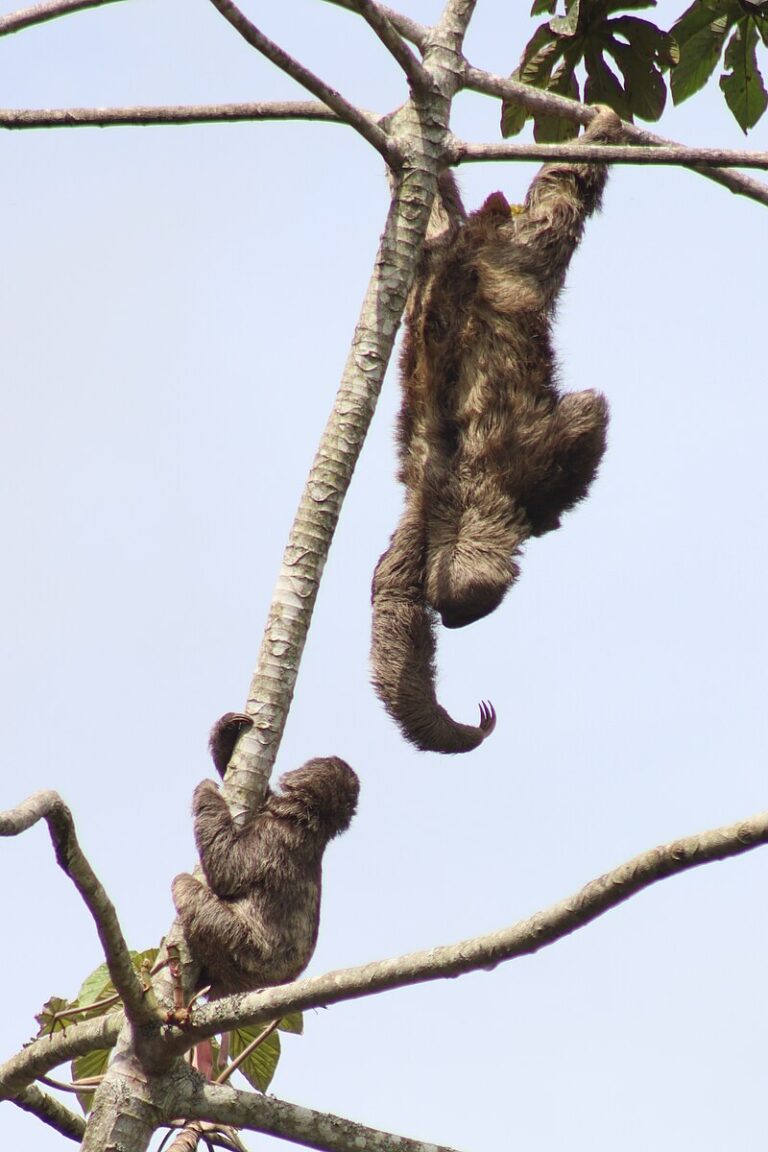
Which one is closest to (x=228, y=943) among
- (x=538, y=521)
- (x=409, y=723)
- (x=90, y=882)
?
(x=90, y=882)

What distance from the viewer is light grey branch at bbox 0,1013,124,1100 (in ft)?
17.0

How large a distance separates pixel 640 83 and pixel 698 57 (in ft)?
1.27

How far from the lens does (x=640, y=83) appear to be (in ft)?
27.7

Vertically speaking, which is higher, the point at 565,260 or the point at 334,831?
the point at 565,260

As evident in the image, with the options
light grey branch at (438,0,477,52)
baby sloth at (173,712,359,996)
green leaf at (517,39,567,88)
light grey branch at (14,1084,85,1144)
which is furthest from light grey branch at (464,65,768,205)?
light grey branch at (14,1084,85,1144)

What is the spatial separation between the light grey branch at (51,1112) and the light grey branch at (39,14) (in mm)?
4312

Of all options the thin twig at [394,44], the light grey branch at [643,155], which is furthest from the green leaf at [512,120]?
the light grey branch at [643,155]

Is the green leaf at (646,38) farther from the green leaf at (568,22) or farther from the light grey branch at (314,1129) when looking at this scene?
the light grey branch at (314,1129)

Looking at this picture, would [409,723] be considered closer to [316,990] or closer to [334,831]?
[334,831]

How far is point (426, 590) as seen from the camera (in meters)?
8.64

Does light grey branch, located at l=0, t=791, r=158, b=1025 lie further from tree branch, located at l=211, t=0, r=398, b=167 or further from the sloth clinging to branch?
the sloth clinging to branch

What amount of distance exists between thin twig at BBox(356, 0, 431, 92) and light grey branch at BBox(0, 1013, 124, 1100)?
4.21 m

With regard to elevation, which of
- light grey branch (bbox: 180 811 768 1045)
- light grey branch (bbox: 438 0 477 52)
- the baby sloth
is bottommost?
light grey branch (bbox: 180 811 768 1045)

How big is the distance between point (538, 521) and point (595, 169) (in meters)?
2.09
